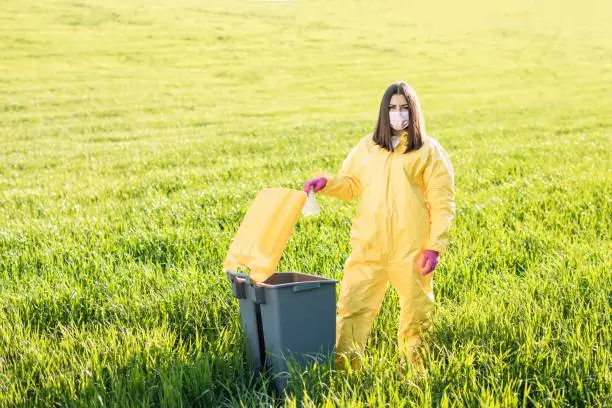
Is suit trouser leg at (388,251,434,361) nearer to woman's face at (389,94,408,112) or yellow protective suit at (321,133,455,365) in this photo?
yellow protective suit at (321,133,455,365)

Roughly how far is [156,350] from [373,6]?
2942 inches

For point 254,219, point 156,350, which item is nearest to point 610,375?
point 254,219

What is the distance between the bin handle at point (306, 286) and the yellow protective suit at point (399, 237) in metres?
0.39

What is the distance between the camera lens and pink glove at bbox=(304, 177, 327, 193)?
167 inches

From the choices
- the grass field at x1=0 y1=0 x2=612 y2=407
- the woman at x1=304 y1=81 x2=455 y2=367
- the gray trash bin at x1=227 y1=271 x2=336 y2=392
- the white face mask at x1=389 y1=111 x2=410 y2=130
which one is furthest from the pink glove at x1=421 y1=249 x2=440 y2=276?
the white face mask at x1=389 y1=111 x2=410 y2=130

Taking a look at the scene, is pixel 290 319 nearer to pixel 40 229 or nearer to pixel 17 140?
pixel 40 229

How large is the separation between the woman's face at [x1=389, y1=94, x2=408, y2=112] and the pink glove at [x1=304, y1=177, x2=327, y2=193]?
2.01 ft

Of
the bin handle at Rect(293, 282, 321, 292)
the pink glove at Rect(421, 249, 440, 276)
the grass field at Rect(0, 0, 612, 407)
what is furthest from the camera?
the pink glove at Rect(421, 249, 440, 276)

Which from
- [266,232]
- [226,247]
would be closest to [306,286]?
[266,232]

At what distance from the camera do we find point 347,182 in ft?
14.6

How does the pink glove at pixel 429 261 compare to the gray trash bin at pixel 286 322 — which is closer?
the gray trash bin at pixel 286 322

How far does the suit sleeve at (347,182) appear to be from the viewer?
173 inches

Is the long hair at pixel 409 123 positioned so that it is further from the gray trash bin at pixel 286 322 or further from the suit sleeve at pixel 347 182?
the gray trash bin at pixel 286 322

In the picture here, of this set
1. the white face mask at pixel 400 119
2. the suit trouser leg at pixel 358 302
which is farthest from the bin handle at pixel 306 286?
the white face mask at pixel 400 119
